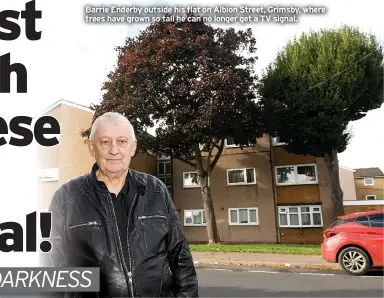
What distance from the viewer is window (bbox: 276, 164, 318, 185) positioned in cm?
2148

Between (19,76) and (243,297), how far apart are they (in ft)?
17.3

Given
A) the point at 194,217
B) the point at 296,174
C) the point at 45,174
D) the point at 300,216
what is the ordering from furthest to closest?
the point at 194,217
the point at 296,174
the point at 300,216
the point at 45,174

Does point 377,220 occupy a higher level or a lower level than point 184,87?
lower

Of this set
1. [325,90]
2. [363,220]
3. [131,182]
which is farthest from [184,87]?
[131,182]

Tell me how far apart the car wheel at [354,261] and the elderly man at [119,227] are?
299 inches

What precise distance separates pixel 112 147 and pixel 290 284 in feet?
22.0

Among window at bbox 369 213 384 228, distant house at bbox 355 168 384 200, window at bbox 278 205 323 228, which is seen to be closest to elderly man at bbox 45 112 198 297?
window at bbox 369 213 384 228

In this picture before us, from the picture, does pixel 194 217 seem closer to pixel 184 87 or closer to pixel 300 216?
pixel 300 216

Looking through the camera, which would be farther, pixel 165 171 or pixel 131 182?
pixel 165 171

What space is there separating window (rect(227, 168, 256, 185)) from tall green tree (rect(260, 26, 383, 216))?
4050 mm

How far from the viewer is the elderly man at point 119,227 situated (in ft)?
6.52

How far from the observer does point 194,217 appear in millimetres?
23875

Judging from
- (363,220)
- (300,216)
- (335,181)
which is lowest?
(300,216)

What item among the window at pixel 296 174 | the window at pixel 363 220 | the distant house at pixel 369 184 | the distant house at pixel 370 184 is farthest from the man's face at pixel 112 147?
the distant house at pixel 370 184
